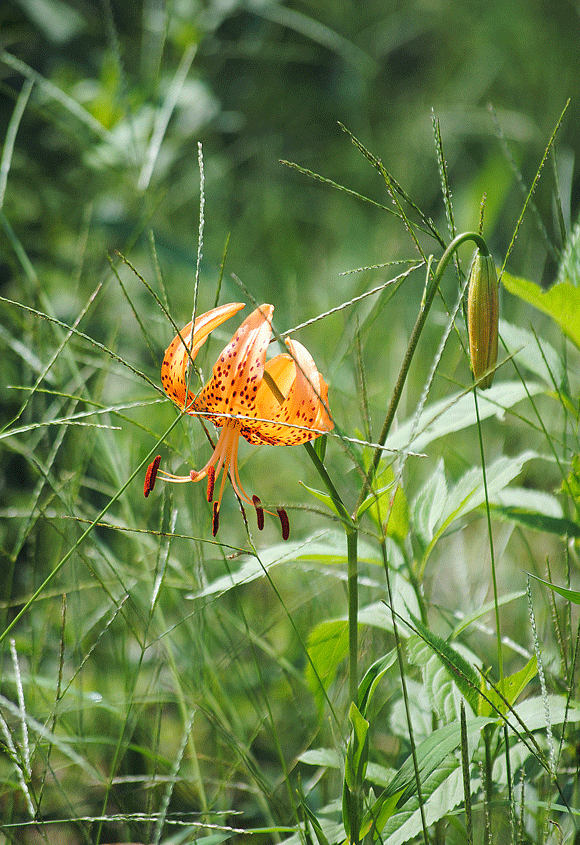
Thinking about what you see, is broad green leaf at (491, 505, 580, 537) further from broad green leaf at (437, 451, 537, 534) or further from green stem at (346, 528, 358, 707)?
green stem at (346, 528, 358, 707)

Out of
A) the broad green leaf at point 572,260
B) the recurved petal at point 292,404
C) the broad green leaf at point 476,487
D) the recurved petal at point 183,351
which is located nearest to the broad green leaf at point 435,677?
the broad green leaf at point 476,487

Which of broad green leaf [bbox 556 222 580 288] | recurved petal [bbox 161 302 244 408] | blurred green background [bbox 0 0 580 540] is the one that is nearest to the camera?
recurved petal [bbox 161 302 244 408]

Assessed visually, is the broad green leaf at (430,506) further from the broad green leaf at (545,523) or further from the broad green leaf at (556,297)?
the broad green leaf at (556,297)

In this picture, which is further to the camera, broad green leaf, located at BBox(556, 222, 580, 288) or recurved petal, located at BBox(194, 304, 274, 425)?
broad green leaf, located at BBox(556, 222, 580, 288)

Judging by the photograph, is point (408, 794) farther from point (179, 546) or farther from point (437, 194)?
point (437, 194)

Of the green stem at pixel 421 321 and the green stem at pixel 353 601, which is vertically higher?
the green stem at pixel 421 321

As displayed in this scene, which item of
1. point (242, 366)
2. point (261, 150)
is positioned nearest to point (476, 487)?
point (242, 366)

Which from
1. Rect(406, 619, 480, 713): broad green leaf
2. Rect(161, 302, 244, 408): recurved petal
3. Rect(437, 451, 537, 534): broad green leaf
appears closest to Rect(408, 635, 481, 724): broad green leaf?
Rect(406, 619, 480, 713): broad green leaf
